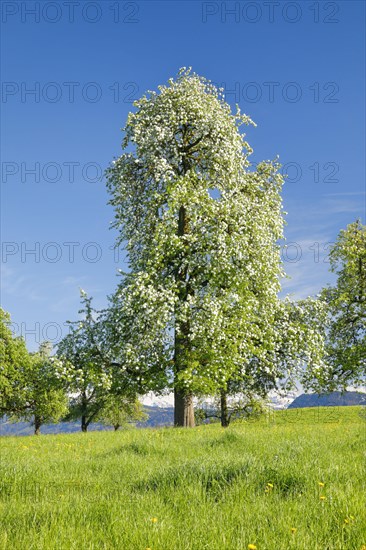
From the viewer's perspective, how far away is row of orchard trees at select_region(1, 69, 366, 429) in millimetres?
23859

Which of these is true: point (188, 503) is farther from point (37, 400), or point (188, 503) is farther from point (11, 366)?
point (37, 400)

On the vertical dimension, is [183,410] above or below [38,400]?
above

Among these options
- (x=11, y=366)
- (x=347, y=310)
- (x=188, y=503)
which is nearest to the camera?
(x=188, y=503)

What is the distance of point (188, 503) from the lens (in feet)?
22.1

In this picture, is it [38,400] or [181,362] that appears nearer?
[181,362]

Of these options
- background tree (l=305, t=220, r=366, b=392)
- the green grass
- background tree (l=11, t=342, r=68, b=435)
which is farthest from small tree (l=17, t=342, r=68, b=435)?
the green grass

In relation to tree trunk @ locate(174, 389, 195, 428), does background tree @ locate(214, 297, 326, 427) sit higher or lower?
higher

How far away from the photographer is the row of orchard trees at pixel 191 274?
23.9 metres

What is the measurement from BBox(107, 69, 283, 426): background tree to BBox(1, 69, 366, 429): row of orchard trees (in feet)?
0.21

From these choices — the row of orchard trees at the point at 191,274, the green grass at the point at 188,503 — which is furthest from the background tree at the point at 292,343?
the green grass at the point at 188,503

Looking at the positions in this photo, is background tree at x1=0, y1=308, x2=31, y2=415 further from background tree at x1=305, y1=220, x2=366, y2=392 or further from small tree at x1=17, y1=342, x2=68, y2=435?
background tree at x1=305, y1=220, x2=366, y2=392

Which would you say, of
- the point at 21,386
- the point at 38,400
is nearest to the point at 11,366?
the point at 21,386

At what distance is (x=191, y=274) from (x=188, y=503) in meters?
18.8

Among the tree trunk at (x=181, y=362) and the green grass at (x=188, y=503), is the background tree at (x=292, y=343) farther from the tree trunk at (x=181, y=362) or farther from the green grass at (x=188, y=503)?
the green grass at (x=188, y=503)
